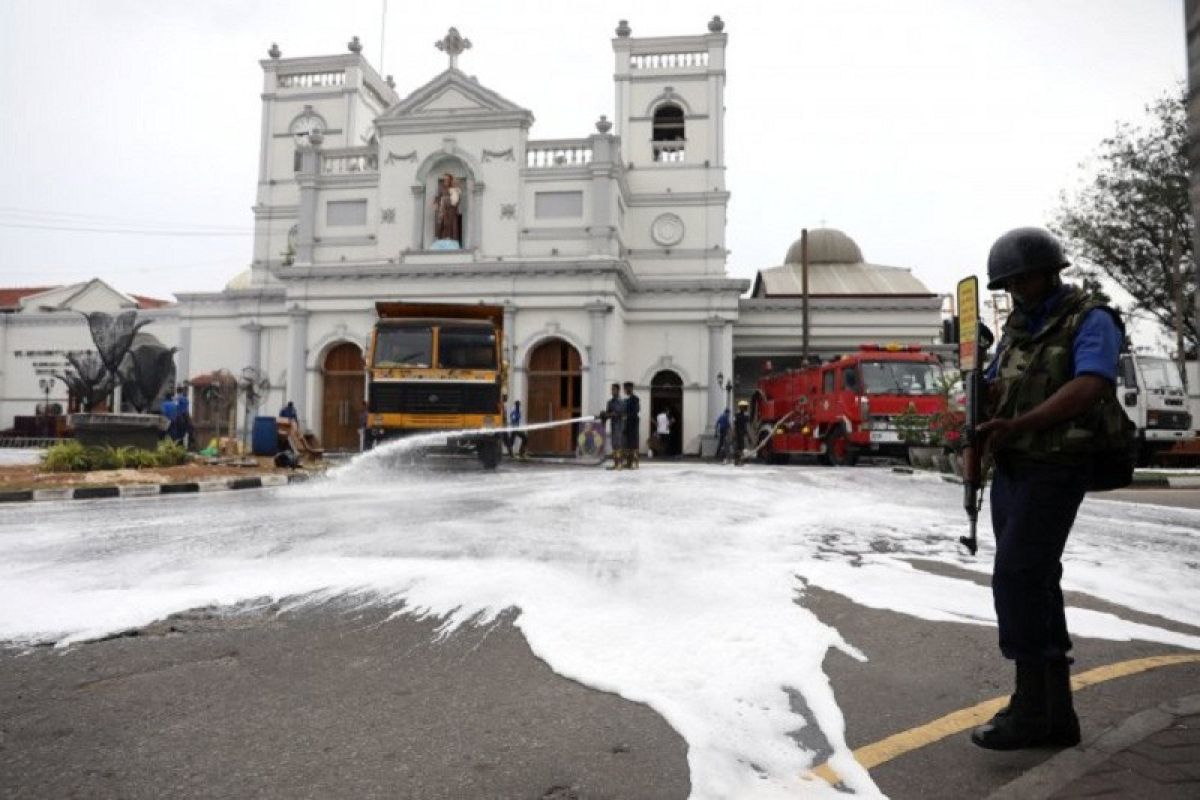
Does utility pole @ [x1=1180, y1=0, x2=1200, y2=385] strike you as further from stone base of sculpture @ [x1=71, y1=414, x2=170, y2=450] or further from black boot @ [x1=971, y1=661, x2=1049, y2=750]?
stone base of sculpture @ [x1=71, y1=414, x2=170, y2=450]

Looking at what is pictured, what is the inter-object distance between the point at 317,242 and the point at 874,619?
93.0ft

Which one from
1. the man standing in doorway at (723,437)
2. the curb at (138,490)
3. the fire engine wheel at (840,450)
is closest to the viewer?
the curb at (138,490)

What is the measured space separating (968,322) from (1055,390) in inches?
25.2

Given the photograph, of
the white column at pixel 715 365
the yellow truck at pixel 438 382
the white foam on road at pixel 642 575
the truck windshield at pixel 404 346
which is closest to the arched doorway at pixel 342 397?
the white column at pixel 715 365

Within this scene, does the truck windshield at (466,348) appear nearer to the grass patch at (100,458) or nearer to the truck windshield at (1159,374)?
the grass patch at (100,458)

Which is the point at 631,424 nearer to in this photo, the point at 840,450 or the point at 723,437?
the point at 840,450

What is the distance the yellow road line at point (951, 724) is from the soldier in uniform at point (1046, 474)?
0.16 metres

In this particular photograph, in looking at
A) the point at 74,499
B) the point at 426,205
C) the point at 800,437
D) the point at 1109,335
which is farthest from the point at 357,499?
the point at 426,205

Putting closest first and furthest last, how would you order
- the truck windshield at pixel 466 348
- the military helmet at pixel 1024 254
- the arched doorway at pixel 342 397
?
1. the military helmet at pixel 1024 254
2. the truck windshield at pixel 466 348
3. the arched doorway at pixel 342 397

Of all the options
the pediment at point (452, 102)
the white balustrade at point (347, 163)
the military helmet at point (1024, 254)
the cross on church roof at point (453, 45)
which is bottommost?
the military helmet at point (1024, 254)

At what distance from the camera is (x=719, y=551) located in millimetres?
6000

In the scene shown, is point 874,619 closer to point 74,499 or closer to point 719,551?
point 719,551

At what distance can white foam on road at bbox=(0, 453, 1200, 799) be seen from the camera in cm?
302

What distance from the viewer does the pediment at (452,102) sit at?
27844mm
